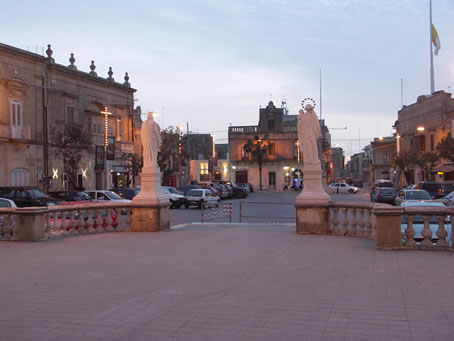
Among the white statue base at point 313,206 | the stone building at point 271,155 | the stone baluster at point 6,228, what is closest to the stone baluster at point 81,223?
the stone baluster at point 6,228

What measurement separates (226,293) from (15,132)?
97.1 ft

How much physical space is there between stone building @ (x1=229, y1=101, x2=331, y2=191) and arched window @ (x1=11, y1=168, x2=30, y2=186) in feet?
145

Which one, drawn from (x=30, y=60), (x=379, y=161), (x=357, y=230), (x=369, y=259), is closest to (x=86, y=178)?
(x=30, y=60)

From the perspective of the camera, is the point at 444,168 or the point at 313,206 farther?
the point at 444,168

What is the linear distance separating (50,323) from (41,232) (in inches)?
286

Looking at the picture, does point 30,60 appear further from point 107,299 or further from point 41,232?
point 107,299

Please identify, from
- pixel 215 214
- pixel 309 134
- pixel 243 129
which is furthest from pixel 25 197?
pixel 243 129

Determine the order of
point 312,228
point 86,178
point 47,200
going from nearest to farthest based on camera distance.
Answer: point 312,228
point 47,200
point 86,178

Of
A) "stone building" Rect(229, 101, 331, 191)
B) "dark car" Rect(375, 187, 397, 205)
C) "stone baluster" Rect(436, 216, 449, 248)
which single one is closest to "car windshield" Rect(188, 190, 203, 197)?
"dark car" Rect(375, 187, 397, 205)

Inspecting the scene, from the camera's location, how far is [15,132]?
3234cm

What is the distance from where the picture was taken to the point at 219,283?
717 cm

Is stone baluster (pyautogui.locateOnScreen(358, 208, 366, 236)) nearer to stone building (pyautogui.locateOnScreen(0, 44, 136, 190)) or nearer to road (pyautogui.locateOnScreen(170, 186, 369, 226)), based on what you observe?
road (pyautogui.locateOnScreen(170, 186, 369, 226))

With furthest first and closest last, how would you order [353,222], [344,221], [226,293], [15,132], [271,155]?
[271,155], [15,132], [344,221], [353,222], [226,293]

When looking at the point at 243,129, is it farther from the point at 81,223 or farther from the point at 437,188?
the point at 81,223
